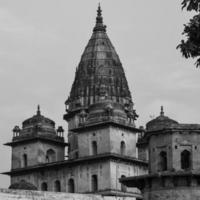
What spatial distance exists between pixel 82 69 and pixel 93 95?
92.7 inches

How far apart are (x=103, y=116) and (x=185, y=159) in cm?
1809

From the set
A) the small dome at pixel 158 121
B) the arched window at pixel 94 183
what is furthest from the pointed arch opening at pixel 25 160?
the small dome at pixel 158 121

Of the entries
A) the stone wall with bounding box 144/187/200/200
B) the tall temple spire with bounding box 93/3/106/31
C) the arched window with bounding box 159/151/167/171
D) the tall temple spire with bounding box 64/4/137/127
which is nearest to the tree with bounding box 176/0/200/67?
the stone wall with bounding box 144/187/200/200

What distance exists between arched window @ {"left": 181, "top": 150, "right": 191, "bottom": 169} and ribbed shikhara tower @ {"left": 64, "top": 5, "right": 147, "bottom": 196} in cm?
1548

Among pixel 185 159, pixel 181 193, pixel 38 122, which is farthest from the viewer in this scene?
pixel 38 122

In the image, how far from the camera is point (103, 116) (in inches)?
2293

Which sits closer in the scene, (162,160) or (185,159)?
(185,159)

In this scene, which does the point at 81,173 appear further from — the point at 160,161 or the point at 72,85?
the point at 160,161

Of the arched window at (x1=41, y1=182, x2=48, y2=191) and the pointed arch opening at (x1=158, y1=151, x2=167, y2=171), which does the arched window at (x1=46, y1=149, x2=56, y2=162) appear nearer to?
the arched window at (x1=41, y1=182, x2=48, y2=191)

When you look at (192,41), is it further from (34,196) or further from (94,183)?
(94,183)

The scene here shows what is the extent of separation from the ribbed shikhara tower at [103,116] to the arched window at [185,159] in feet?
50.8

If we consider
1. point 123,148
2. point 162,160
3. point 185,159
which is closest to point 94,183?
point 123,148

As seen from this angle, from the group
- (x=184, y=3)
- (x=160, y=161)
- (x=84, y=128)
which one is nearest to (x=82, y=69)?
(x=84, y=128)

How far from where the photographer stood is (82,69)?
62938mm
